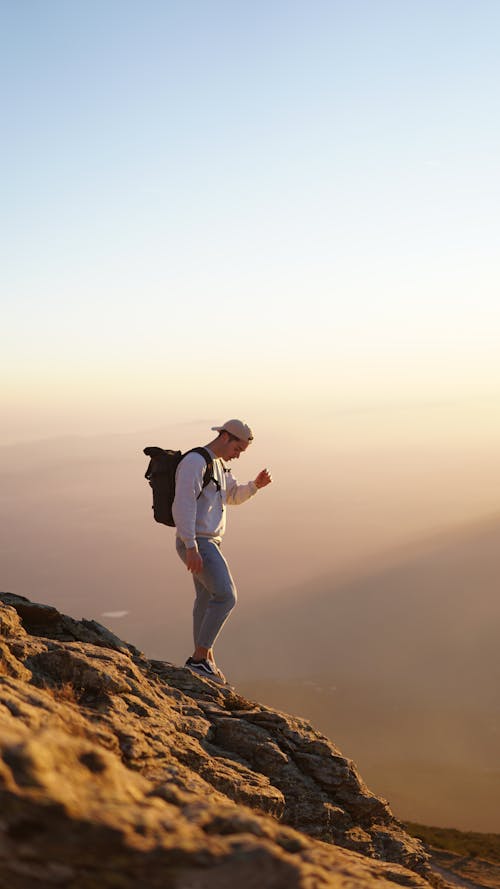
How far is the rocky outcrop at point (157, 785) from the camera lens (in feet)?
12.9

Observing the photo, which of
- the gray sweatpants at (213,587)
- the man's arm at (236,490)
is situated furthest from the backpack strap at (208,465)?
the gray sweatpants at (213,587)

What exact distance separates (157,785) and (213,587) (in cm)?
690

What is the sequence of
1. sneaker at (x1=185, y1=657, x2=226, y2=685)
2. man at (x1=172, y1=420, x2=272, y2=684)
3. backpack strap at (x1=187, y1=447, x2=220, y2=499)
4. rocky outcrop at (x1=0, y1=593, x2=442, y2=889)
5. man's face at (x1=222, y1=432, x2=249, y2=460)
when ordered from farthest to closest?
sneaker at (x1=185, y1=657, x2=226, y2=685) < man's face at (x1=222, y1=432, x2=249, y2=460) < backpack strap at (x1=187, y1=447, x2=220, y2=499) < man at (x1=172, y1=420, x2=272, y2=684) < rocky outcrop at (x1=0, y1=593, x2=442, y2=889)

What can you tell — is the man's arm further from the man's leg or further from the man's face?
the man's leg

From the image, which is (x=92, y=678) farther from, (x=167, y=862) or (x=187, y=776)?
(x=167, y=862)

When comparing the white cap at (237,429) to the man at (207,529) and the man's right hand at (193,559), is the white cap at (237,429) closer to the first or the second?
the man at (207,529)

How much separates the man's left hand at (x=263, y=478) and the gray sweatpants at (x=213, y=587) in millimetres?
1427

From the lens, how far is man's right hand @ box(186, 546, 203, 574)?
451 inches

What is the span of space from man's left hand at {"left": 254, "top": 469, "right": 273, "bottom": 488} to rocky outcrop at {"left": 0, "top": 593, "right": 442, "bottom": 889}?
341 cm

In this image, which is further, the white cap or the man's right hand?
the white cap

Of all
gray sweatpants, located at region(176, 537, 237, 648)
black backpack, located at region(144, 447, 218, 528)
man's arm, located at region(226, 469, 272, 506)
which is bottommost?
gray sweatpants, located at region(176, 537, 237, 648)

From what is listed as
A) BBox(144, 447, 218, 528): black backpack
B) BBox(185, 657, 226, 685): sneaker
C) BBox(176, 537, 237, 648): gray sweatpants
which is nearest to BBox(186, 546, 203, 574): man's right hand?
BBox(176, 537, 237, 648): gray sweatpants

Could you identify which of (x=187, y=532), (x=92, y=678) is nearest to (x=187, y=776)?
(x=92, y=678)

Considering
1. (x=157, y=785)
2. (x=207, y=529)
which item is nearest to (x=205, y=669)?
(x=207, y=529)
